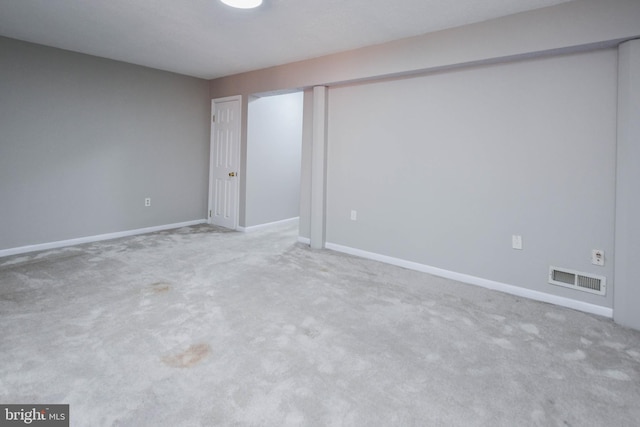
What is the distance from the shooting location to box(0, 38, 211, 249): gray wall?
12.5 ft

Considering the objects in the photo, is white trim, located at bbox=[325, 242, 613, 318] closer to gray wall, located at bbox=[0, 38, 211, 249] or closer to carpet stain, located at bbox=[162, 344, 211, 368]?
carpet stain, located at bbox=[162, 344, 211, 368]

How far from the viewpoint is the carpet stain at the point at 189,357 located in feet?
6.28

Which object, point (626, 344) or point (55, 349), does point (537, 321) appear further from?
point (55, 349)

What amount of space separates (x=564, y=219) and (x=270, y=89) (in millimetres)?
3680

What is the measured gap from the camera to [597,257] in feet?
8.72

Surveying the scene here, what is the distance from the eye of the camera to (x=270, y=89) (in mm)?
4711

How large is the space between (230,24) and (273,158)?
8.65 feet

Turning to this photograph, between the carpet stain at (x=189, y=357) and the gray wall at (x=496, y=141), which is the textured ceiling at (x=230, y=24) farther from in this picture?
the carpet stain at (x=189, y=357)

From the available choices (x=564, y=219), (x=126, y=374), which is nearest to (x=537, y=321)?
(x=564, y=219)

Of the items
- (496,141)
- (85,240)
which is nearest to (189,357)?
(496,141)

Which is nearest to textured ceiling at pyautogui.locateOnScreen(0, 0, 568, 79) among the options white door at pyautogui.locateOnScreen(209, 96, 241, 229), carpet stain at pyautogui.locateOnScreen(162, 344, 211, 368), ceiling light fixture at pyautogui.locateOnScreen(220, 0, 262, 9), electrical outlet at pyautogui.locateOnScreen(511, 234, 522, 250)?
ceiling light fixture at pyautogui.locateOnScreen(220, 0, 262, 9)

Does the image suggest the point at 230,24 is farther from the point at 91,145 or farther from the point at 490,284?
the point at 490,284

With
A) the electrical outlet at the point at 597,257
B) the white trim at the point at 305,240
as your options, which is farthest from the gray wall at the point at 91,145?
Answer: the electrical outlet at the point at 597,257

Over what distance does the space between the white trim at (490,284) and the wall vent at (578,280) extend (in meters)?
0.11
